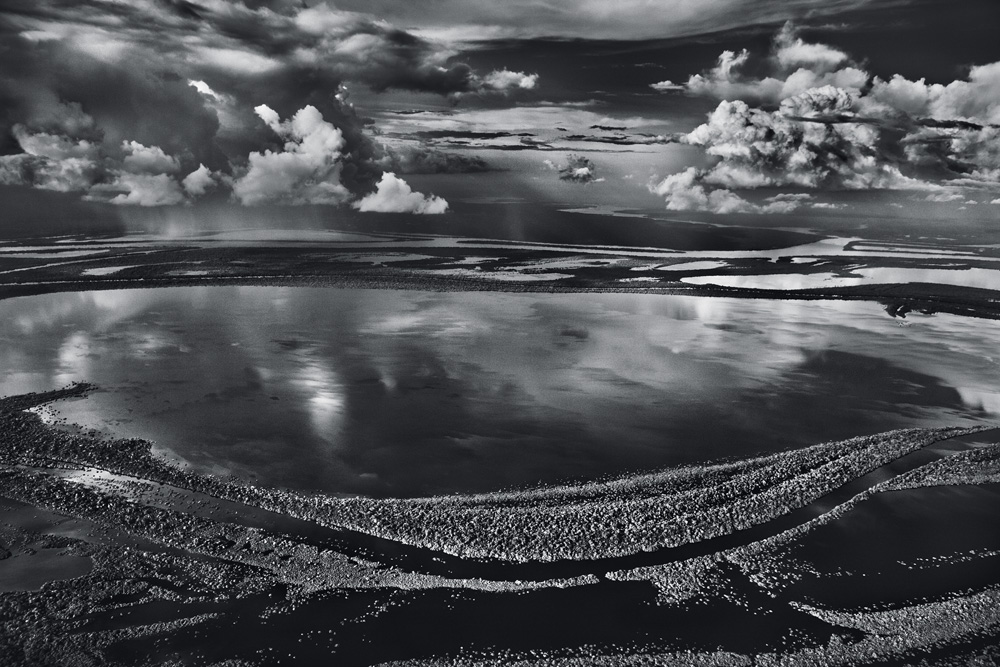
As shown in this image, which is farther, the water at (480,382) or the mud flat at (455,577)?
the water at (480,382)

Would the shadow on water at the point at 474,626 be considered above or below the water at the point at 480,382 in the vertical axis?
above

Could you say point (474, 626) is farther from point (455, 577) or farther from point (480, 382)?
point (480, 382)

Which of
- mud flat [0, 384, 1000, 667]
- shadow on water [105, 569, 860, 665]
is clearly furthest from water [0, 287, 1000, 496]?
shadow on water [105, 569, 860, 665]

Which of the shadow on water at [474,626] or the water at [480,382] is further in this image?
the water at [480,382]

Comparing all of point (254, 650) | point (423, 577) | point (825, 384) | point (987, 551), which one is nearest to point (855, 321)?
point (825, 384)

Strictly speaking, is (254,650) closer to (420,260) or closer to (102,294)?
(102,294)

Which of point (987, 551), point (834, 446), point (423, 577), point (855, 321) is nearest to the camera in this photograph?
point (423, 577)

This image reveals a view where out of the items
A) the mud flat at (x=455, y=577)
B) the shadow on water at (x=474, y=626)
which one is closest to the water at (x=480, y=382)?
the mud flat at (x=455, y=577)

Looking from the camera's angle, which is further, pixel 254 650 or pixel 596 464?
pixel 596 464

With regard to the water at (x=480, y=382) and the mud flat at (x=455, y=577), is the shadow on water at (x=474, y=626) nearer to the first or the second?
the mud flat at (x=455, y=577)
